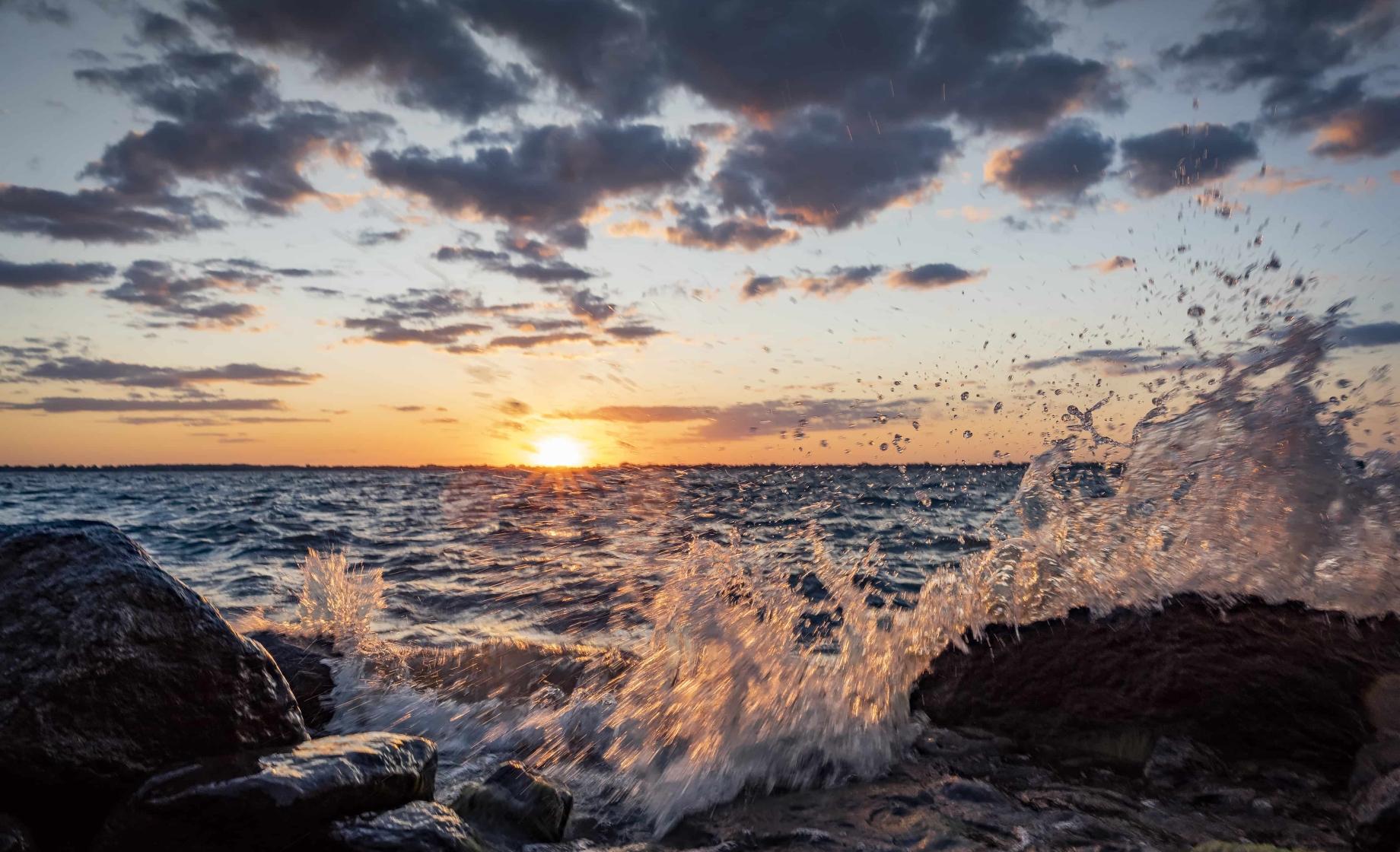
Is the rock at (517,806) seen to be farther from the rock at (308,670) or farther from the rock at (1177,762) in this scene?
the rock at (1177,762)

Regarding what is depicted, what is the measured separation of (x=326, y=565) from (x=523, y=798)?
21.4 ft

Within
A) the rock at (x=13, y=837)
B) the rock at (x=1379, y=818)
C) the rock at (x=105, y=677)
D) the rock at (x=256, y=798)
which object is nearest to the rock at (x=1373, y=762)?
the rock at (x=1379, y=818)

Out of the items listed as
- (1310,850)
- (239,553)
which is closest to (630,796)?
(1310,850)

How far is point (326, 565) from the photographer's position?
8938 mm

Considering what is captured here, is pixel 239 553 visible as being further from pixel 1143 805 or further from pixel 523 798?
pixel 1143 805

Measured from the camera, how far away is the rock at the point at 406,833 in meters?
2.78

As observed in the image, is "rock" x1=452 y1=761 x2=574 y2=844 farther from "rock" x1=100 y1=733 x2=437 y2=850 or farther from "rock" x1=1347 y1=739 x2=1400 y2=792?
"rock" x1=1347 y1=739 x2=1400 y2=792

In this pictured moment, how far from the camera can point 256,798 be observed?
9.07 ft

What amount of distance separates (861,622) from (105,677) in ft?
14.5

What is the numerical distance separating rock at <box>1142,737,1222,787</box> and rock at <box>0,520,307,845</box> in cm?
402

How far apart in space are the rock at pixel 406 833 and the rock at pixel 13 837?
1.07 meters

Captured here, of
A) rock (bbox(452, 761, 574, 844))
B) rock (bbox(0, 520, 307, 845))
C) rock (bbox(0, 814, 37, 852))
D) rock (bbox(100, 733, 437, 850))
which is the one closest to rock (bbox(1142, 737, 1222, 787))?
rock (bbox(452, 761, 574, 844))

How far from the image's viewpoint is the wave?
13.8 ft

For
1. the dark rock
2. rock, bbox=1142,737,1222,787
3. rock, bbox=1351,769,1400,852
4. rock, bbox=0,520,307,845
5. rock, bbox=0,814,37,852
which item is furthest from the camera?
the dark rock
